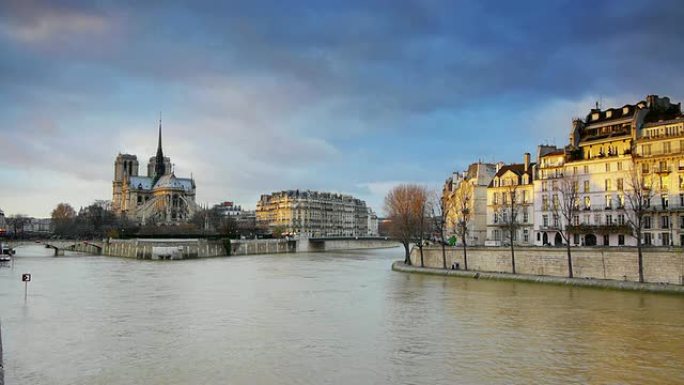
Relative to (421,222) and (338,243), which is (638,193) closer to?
(421,222)

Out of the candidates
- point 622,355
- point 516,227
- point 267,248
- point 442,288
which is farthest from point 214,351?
point 267,248

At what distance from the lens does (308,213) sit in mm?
169750

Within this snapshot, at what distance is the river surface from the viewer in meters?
17.5

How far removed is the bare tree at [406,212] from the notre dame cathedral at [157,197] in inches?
3309

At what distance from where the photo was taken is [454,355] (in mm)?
19719

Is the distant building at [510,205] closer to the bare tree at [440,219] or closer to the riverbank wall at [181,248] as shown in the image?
the bare tree at [440,219]

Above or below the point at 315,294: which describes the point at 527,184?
above

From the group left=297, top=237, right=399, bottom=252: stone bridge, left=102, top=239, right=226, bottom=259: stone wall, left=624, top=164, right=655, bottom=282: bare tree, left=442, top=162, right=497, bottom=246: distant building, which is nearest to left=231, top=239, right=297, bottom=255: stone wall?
left=297, top=237, right=399, bottom=252: stone bridge

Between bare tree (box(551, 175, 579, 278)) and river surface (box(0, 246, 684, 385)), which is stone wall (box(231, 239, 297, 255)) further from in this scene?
river surface (box(0, 246, 684, 385))

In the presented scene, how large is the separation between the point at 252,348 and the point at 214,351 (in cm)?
126

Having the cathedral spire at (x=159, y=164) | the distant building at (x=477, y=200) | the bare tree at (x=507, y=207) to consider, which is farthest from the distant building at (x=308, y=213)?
the bare tree at (x=507, y=207)

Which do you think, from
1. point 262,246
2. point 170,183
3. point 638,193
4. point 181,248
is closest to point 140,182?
point 170,183

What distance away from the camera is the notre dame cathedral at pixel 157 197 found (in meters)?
156

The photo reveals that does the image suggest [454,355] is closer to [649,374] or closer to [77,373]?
[649,374]
